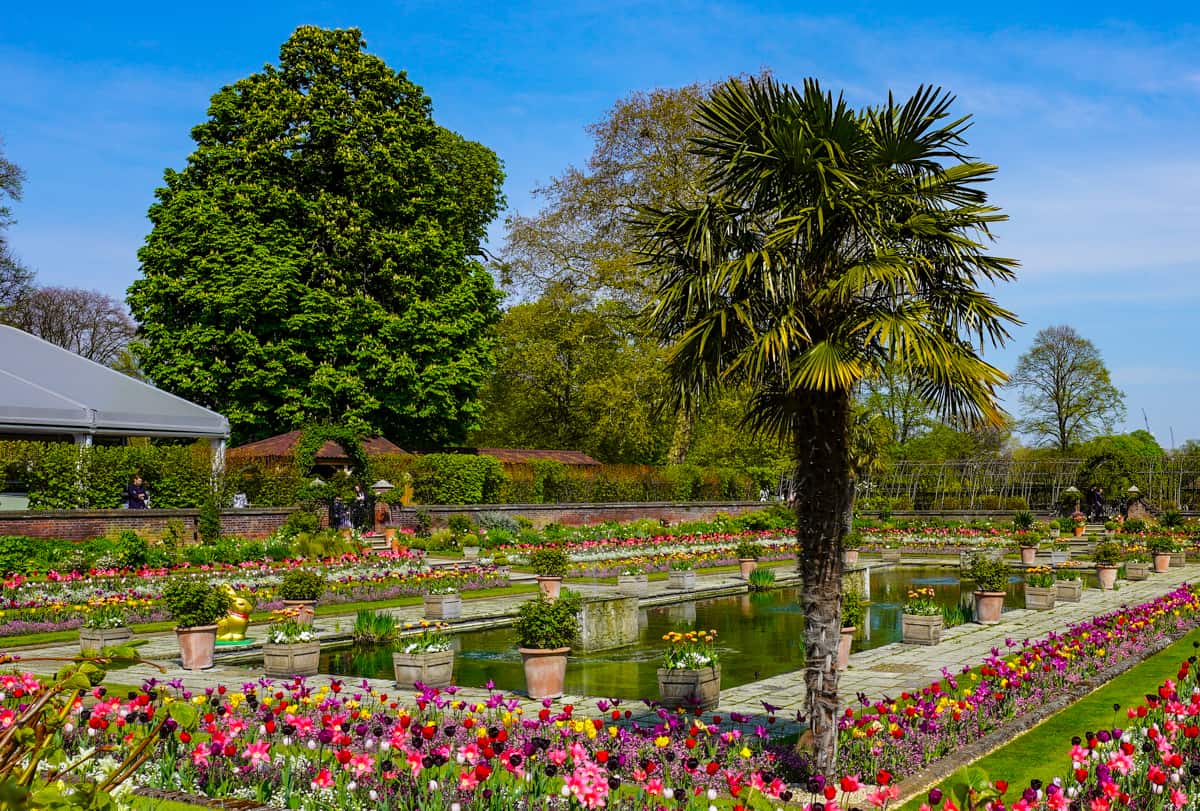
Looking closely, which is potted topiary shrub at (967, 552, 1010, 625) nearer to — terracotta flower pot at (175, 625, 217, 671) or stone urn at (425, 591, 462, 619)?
stone urn at (425, 591, 462, 619)

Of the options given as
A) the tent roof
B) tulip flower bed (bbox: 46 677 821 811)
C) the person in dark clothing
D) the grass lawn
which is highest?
the tent roof

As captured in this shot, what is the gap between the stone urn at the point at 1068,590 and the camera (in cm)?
2061

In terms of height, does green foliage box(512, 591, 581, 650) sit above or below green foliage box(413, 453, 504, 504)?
below

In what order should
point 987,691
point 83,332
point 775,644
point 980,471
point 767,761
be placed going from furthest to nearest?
point 83,332 → point 980,471 → point 775,644 → point 987,691 → point 767,761

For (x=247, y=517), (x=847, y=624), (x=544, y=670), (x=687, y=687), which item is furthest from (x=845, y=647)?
(x=247, y=517)

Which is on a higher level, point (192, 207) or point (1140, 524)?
point (192, 207)

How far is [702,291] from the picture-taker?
7.70 m

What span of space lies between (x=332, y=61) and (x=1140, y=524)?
111ft

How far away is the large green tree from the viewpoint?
35406 mm

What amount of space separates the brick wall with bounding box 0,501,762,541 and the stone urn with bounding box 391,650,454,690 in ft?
53.9

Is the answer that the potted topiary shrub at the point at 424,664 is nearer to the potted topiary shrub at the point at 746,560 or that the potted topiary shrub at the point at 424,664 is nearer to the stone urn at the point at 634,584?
the stone urn at the point at 634,584

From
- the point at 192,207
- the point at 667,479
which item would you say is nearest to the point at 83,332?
the point at 192,207

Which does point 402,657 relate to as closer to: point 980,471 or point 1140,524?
point 1140,524

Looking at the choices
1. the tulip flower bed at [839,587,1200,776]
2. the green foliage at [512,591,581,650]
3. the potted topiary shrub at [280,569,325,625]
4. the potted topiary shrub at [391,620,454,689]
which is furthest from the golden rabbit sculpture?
the tulip flower bed at [839,587,1200,776]
